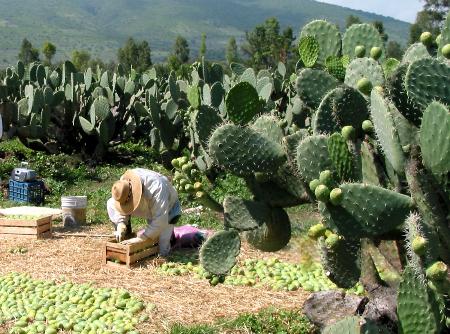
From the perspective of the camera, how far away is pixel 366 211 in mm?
2273

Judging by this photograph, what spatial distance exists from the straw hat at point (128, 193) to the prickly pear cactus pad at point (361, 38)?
291 centimetres

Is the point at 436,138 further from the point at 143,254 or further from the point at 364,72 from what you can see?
the point at 143,254

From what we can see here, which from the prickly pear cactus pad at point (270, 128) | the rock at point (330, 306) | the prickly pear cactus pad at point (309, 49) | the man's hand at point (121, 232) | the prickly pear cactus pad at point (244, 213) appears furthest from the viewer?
the man's hand at point (121, 232)

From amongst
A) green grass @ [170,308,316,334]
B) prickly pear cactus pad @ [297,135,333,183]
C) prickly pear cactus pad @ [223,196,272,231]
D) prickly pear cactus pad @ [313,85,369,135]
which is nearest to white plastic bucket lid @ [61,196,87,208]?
green grass @ [170,308,316,334]

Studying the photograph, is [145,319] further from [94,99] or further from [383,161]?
[94,99]

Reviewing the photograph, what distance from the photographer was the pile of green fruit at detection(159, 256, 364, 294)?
531 centimetres

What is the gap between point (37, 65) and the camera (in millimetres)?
14219

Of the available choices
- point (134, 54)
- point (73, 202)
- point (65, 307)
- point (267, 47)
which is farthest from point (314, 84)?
point (134, 54)

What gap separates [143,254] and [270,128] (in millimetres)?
3120

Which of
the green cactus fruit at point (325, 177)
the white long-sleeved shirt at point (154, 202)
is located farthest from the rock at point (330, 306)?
the white long-sleeved shirt at point (154, 202)

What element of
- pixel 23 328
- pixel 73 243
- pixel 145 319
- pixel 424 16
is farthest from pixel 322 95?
pixel 424 16

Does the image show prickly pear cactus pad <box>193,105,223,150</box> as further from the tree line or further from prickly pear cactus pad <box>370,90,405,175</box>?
the tree line

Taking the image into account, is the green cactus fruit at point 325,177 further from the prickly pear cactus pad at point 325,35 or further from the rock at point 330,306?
the rock at point 330,306

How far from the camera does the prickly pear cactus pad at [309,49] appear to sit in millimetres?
2869
